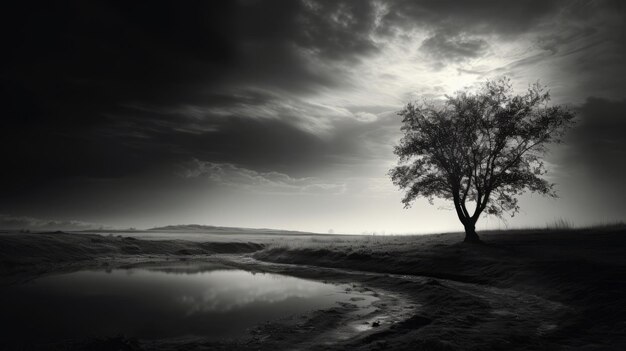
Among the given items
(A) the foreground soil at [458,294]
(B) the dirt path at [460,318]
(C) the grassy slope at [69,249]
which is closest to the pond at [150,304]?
(A) the foreground soil at [458,294]

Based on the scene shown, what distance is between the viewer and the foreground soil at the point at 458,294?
9.65 metres

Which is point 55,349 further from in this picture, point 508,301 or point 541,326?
point 508,301

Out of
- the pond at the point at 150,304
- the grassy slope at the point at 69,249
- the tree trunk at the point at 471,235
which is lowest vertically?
the pond at the point at 150,304

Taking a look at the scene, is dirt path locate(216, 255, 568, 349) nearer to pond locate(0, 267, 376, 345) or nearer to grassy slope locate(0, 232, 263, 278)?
pond locate(0, 267, 376, 345)

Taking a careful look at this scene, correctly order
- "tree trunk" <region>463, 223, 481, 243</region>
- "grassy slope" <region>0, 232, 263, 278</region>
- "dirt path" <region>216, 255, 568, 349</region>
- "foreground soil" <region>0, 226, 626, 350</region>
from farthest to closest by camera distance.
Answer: "tree trunk" <region>463, 223, 481, 243</region>
"grassy slope" <region>0, 232, 263, 278</region>
"dirt path" <region>216, 255, 568, 349</region>
"foreground soil" <region>0, 226, 626, 350</region>

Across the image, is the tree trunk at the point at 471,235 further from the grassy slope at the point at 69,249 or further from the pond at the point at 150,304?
the grassy slope at the point at 69,249

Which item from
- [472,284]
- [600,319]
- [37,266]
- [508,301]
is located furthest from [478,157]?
[37,266]

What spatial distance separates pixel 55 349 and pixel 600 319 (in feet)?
51.6

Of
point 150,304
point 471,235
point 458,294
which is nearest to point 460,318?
point 458,294

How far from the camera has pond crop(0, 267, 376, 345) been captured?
35.6 ft

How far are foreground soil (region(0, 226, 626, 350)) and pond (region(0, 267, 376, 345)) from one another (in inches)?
51.9

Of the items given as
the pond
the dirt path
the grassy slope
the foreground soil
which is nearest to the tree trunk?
the foreground soil

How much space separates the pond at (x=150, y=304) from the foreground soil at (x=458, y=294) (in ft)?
4.32

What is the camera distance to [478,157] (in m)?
33.4
